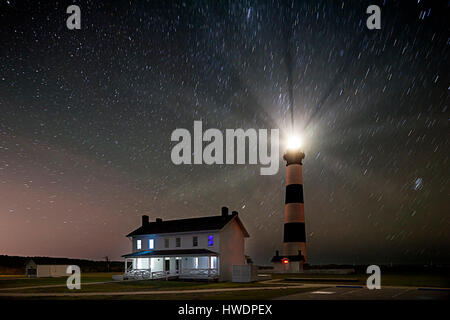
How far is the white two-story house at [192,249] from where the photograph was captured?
36000mm

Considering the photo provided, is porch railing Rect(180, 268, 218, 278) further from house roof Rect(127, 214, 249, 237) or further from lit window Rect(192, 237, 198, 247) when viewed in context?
house roof Rect(127, 214, 249, 237)

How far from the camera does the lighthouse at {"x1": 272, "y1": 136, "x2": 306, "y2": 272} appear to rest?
4909 cm

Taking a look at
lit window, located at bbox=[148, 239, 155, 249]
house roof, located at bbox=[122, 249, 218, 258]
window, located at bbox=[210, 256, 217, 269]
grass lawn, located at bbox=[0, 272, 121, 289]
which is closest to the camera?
grass lawn, located at bbox=[0, 272, 121, 289]

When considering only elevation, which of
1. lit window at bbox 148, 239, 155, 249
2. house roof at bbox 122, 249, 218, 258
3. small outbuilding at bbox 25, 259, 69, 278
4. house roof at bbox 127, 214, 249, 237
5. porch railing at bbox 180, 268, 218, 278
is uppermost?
house roof at bbox 127, 214, 249, 237

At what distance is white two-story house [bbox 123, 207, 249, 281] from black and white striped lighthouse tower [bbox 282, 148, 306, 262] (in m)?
10.8

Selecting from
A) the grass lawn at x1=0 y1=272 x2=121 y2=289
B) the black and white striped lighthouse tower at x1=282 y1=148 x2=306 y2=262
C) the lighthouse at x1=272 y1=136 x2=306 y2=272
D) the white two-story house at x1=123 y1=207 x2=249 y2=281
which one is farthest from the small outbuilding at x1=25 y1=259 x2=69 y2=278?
the black and white striped lighthouse tower at x1=282 y1=148 x2=306 y2=262

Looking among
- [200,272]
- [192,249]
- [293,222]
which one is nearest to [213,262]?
[200,272]

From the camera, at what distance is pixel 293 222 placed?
1943 inches

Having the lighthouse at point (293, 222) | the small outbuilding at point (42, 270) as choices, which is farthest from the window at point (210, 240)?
the small outbuilding at point (42, 270)

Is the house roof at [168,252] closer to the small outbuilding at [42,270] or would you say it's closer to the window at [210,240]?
the window at [210,240]

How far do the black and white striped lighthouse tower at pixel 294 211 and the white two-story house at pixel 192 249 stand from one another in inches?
427
